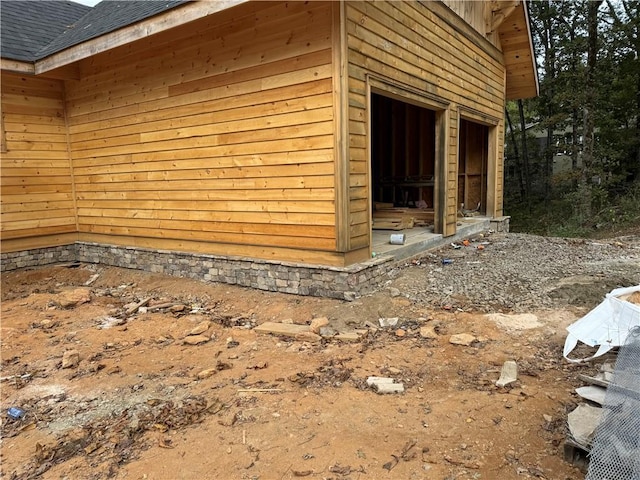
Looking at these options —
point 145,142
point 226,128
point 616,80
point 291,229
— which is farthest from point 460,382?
point 616,80

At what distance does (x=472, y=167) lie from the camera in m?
11.3

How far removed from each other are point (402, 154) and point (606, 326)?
7.80 meters

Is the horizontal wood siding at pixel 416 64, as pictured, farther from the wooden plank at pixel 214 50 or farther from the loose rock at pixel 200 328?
the loose rock at pixel 200 328

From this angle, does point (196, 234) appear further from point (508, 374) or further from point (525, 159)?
point (525, 159)

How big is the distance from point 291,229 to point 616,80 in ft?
50.3

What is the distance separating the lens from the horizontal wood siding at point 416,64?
510 cm

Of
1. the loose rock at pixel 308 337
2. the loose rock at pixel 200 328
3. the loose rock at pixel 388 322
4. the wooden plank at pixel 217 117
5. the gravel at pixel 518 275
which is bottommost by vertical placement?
the loose rock at pixel 200 328

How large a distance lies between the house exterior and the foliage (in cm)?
516

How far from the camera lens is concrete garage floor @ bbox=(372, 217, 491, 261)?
621cm

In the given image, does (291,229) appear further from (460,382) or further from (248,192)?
(460,382)

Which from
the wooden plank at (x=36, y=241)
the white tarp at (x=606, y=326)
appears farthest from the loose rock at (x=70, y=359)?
the wooden plank at (x=36, y=241)

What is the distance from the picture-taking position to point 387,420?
2799 mm

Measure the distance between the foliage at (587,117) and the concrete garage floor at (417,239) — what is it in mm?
5762

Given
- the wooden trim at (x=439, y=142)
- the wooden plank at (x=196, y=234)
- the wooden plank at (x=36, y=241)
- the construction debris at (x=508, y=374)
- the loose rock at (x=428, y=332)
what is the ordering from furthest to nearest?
the wooden plank at (x=36, y=241) < the wooden trim at (x=439, y=142) < the wooden plank at (x=196, y=234) < the loose rock at (x=428, y=332) < the construction debris at (x=508, y=374)
